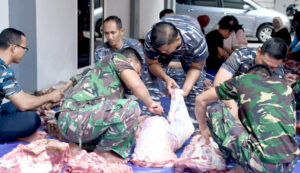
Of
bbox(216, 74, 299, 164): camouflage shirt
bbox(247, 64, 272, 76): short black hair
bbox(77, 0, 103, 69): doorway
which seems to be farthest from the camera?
bbox(77, 0, 103, 69): doorway

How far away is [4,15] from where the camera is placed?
3996 mm

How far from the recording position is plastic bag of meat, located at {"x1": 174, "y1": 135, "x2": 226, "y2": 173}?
103 inches

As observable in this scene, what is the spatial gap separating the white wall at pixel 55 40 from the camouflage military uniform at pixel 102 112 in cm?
187

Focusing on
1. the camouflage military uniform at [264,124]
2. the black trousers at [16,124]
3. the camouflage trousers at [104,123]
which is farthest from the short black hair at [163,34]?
the black trousers at [16,124]

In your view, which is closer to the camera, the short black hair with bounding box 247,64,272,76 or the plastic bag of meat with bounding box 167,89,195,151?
the short black hair with bounding box 247,64,272,76

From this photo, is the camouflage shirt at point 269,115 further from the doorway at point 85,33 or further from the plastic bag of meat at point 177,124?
the doorway at point 85,33

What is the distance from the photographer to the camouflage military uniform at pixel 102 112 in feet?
8.77

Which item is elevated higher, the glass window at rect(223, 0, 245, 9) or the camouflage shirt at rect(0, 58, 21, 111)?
the glass window at rect(223, 0, 245, 9)

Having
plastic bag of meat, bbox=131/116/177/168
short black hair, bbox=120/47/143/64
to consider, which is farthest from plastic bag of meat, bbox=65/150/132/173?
short black hair, bbox=120/47/143/64

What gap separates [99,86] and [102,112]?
204 millimetres

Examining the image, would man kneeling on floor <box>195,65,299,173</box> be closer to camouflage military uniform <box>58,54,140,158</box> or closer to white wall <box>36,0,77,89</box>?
camouflage military uniform <box>58,54,140,158</box>

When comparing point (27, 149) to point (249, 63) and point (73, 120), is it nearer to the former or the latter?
point (73, 120)

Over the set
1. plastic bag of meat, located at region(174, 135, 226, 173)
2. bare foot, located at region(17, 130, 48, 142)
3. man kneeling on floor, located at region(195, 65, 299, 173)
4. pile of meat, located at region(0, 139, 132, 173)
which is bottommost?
bare foot, located at region(17, 130, 48, 142)

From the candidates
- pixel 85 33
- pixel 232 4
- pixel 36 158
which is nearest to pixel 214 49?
pixel 85 33
